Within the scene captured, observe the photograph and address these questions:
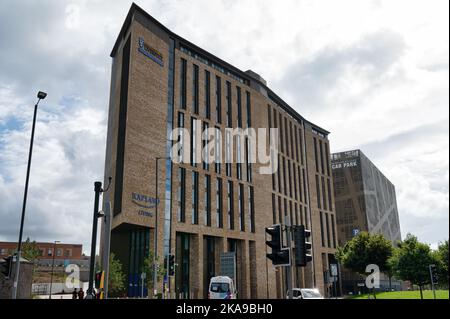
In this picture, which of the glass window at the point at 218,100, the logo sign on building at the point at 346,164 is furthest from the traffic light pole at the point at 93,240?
the logo sign on building at the point at 346,164

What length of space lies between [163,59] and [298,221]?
38847 millimetres

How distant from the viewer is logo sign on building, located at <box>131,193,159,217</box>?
42.7 meters

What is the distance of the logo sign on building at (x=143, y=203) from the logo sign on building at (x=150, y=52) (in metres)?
17.3

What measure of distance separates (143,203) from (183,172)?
769 cm

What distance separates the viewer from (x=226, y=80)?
199 feet

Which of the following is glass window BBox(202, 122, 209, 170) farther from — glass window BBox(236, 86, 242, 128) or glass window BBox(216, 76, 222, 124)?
glass window BBox(236, 86, 242, 128)

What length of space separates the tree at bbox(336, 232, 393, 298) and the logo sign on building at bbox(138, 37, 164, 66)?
3604cm

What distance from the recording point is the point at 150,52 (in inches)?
1938

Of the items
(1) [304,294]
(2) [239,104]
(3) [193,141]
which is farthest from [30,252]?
(1) [304,294]

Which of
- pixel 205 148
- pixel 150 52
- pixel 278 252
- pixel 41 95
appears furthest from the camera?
pixel 205 148

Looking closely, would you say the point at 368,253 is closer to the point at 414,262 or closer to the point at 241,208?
the point at 414,262

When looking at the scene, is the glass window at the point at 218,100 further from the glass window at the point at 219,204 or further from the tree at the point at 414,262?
the tree at the point at 414,262
